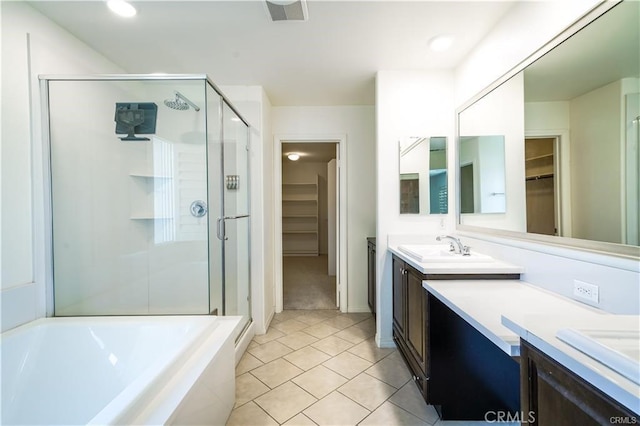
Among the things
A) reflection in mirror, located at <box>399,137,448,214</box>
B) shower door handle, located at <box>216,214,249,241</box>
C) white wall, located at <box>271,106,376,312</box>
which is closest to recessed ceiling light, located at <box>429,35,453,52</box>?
reflection in mirror, located at <box>399,137,448,214</box>

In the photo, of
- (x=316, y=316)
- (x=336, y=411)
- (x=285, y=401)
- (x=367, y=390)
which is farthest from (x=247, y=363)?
(x=316, y=316)

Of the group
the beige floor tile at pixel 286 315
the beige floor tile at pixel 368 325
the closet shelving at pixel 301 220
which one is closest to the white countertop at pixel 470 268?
the beige floor tile at pixel 368 325

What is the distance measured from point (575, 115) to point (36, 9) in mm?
3033

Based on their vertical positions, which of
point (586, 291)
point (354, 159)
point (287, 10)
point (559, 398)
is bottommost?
point (559, 398)

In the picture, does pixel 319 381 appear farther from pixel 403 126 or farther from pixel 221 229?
pixel 403 126

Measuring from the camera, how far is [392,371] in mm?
2053

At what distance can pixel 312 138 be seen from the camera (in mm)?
3207

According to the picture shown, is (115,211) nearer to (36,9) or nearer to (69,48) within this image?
(69,48)

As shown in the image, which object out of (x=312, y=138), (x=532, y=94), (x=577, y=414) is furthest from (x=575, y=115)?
(x=312, y=138)

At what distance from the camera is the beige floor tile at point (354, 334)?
256 cm

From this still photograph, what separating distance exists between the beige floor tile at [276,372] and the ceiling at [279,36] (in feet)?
8.17

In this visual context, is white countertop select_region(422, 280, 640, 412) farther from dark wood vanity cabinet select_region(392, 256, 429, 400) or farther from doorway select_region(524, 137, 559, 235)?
doorway select_region(524, 137, 559, 235)

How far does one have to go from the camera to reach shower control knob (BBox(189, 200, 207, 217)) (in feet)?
7.02

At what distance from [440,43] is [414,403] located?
251 cm
